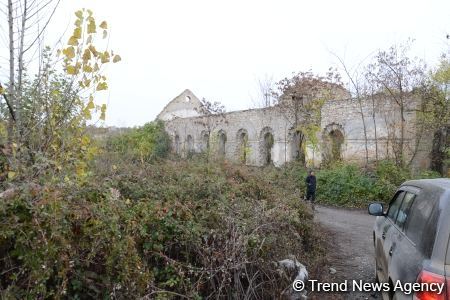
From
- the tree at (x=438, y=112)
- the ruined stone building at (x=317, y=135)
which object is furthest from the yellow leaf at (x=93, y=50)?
the ruined stone building at (x=317, y=135)

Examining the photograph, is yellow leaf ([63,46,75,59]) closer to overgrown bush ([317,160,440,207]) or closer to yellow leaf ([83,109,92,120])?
yellow leaf ([83,109,92,120])

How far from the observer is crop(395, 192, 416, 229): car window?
3871 millimetres

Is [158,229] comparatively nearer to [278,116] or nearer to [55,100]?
[55,100]

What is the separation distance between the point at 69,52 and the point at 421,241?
3.70 m

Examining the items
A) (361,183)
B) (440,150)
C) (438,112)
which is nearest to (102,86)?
(361,183)

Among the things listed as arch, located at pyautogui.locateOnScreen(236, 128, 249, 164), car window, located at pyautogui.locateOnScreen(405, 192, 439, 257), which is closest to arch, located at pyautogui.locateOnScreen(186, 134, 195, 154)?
arch, located at pyautogui.locateOnScreen(236, 128, 249, 164)

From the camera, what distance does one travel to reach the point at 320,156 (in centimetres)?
1841

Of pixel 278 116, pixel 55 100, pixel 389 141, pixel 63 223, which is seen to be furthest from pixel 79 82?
pixel 278 116

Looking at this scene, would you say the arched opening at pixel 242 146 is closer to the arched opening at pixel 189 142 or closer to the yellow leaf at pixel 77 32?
the arched opening at pixel 189 142

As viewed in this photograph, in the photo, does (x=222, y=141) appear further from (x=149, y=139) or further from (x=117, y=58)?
(x=117, y=58)

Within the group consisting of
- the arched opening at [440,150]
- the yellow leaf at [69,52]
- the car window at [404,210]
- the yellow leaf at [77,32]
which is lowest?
the car window at [404,210]

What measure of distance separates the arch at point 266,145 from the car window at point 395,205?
1757 cm

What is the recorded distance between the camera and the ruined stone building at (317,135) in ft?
51.8

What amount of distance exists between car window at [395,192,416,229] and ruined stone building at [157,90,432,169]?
40.3 ft
